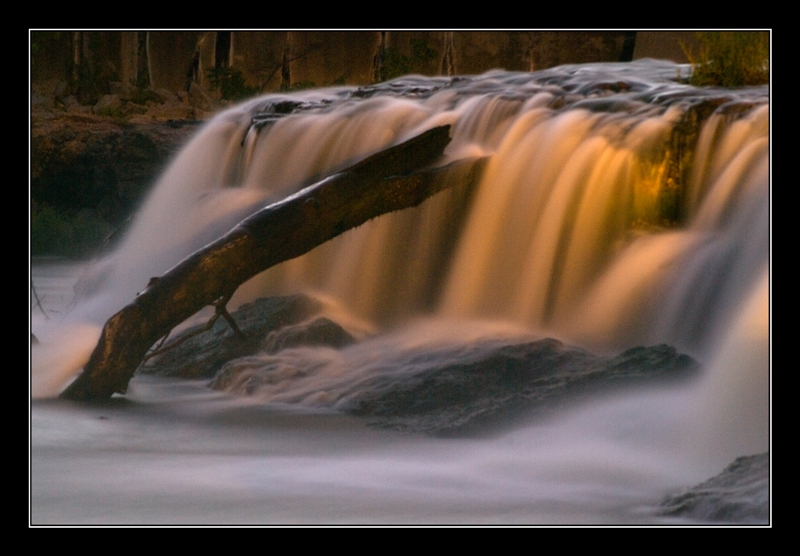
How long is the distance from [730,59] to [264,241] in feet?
6.58

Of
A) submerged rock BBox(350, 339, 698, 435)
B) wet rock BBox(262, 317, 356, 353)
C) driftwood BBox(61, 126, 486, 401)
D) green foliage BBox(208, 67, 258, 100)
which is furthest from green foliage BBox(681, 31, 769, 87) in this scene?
green foliage BBox(208, 67, 258, 100)

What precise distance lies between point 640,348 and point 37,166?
12.1 feet

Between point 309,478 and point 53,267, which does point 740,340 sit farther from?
point 53,267

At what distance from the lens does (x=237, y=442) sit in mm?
4703

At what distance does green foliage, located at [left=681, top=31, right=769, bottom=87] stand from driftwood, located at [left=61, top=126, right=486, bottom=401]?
3.26ft

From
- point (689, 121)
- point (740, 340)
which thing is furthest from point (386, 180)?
point (740, 340)

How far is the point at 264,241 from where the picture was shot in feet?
17.4

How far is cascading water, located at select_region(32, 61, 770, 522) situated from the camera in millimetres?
4430

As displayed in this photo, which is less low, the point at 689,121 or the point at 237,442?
the point at 689,121

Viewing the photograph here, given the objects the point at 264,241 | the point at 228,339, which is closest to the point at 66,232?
the point at 228,339

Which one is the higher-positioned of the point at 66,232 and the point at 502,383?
the point at 66,232

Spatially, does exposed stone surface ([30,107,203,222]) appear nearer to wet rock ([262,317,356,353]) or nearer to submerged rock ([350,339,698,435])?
wet rock ([262,317,356,353])

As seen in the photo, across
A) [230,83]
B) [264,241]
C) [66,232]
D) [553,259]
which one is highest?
[230,83]

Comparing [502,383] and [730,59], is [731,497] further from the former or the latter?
[730,59]
